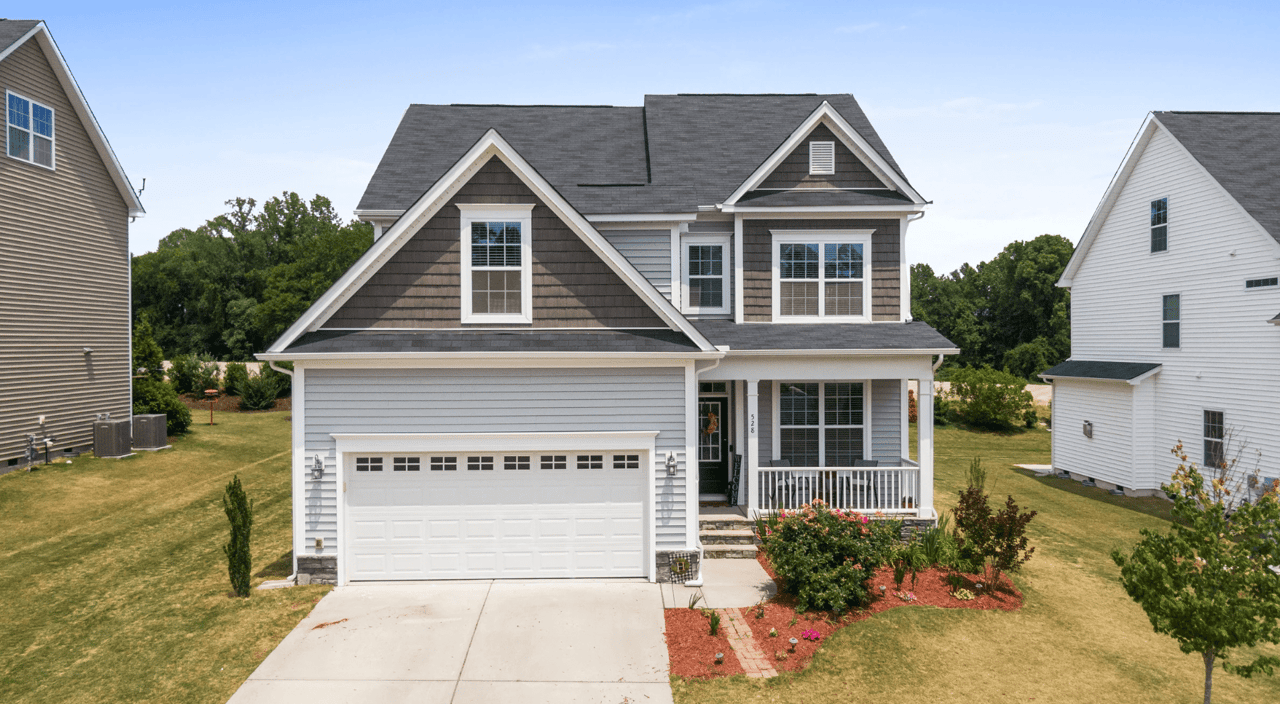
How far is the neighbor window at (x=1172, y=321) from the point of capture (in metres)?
18.2

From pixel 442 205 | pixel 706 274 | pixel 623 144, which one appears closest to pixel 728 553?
pixel 706 274

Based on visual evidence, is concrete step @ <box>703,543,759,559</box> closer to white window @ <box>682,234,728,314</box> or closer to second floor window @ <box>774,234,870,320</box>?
second floor window @ <box>774,234,870,320</box>

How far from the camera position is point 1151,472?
18547 mm

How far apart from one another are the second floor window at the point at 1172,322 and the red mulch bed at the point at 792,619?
11301 mm

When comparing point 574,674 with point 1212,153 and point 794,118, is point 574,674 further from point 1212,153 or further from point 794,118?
point 1212,153

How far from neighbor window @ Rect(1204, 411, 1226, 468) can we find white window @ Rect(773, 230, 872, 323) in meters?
9.90

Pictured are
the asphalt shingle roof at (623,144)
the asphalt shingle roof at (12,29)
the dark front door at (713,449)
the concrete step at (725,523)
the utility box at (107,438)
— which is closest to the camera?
the concrete step at (725,523)

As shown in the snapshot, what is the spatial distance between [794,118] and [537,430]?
11.5 meters

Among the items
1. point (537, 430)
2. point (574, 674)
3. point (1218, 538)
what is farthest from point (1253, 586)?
point (537, 430)

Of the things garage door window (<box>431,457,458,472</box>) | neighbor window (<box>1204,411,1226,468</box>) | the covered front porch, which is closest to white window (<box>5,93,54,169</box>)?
garage door window (<box>431,457,458,472</box>)

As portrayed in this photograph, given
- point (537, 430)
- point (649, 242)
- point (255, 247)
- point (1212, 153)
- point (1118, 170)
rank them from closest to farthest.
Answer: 1. point (537, 430)
2. point (649, 242)
3. point (1212, 153)
4. point (1118, 170)
5. point (255, 247)

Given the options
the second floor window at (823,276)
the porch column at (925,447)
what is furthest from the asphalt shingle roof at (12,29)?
the porch column at (925,447)

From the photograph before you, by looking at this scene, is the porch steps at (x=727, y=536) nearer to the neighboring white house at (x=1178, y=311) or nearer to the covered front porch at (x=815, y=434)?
the covered front porch at (x=815, y=434)

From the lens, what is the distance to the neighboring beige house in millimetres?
17953
